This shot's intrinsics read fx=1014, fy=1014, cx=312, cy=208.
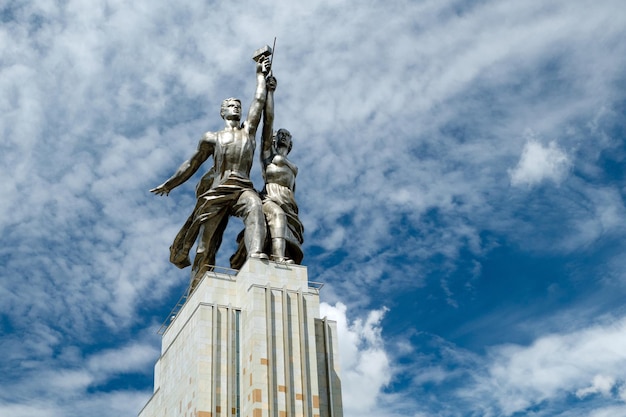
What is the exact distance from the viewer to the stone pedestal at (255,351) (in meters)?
32.5

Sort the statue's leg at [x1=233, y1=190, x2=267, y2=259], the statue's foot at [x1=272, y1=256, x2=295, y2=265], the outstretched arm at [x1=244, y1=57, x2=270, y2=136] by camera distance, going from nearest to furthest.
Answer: the statue's foot at [x1=272, y1=256, x2=295, y2=265] < the statue's leg at [x1=233, y1=190, x2=267, y2=259] < the outstretched arm at [x1=244, y1=57, x2=270, y2=136]

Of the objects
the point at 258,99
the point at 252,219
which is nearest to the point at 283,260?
the point at 252,219

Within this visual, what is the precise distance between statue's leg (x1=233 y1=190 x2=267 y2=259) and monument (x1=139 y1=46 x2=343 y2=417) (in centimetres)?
4

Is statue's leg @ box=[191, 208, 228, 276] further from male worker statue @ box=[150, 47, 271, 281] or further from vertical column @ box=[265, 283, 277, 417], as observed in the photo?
vertical column @ box=[265, 283, 277, 417]

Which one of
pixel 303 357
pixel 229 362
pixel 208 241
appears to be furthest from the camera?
pixel 208 241

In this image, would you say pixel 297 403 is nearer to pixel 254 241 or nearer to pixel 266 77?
pixel 254 241

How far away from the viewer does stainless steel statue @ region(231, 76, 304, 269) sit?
37.0 metres

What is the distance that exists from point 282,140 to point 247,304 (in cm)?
843

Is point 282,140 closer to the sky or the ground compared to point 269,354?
closer to the sky

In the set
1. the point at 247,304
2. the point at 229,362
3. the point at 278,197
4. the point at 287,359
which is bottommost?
the point at 287,359

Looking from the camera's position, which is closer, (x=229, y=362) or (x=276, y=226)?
(x=229, y=362)

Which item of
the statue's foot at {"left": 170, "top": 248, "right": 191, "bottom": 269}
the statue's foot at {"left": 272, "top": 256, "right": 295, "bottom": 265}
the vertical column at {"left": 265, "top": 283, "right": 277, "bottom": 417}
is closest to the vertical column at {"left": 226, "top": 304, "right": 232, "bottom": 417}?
the vertical column at {"left": 265, "top": 283, "right": 277, "bottom": 417}

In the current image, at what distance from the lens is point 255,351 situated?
107ft

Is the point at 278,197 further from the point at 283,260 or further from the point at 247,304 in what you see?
the point at 247,304
